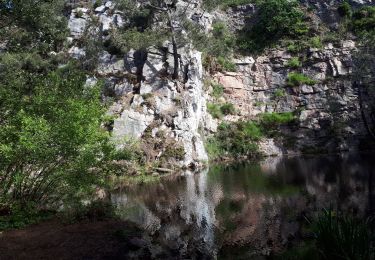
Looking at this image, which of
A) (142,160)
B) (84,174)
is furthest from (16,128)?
(142,160)

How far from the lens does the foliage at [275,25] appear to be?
4962 centimetres

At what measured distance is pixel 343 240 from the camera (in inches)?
247

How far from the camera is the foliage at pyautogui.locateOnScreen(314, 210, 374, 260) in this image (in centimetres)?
610

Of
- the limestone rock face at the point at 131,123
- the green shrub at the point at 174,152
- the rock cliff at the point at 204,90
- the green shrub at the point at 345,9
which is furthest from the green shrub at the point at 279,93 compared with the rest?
the limestone rock face at the point at 131,123

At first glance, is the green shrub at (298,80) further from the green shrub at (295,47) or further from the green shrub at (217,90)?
the green shrub at (217,90)

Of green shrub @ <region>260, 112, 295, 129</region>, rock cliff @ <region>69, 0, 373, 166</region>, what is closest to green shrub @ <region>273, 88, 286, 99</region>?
rock cliff @ <region>69, 0, 373, 166</region>

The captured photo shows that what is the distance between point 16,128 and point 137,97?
22.1 m

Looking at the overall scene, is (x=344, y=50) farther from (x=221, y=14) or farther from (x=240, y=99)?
(x=221, y=14)

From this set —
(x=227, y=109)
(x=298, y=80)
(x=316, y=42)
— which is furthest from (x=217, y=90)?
(x=316, y=42)

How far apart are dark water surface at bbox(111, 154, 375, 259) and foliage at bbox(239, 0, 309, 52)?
28758 millimetres

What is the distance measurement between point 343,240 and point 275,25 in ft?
156

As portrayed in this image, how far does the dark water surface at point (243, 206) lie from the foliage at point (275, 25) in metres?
28.8

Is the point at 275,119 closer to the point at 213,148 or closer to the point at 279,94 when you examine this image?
the point at 279,94

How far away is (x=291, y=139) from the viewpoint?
41.4m
